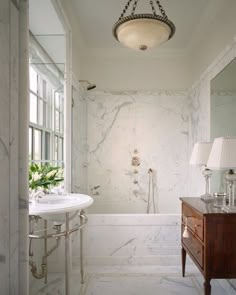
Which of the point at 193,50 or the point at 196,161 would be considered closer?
the point at 196,161

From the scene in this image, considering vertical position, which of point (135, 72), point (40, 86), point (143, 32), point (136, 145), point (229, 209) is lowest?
point (229, 209)

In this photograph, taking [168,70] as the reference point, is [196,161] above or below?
below

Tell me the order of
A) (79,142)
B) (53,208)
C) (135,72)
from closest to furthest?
(53,208)
(79,142)
(135,72)

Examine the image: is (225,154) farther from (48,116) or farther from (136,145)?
(136,145)

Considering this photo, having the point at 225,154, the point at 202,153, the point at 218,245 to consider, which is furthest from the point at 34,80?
the point at 218,245

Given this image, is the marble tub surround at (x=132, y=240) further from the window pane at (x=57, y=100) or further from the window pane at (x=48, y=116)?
the window pane at (x=57, y=100)

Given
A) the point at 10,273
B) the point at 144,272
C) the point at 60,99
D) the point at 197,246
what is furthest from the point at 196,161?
the point at 10,273

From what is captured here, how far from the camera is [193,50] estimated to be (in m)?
3.62

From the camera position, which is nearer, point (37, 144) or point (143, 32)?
point (143, 32)

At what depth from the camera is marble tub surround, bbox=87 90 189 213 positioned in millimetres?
3961

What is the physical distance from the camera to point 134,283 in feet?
8.36

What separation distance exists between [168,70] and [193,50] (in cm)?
46

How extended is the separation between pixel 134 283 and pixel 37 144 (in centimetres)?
163

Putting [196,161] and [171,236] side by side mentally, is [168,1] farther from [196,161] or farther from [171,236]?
[171,236]
